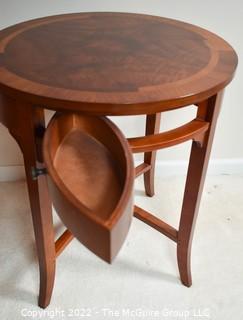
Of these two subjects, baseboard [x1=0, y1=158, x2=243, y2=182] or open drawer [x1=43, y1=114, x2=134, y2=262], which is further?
baseboard [x1=0, y1=158, x2=243, y2=182]

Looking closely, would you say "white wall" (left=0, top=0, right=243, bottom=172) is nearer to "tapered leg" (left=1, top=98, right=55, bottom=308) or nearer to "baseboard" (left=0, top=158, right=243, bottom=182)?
"baseboard" (left=0, top=158, right=243, bottom=182)

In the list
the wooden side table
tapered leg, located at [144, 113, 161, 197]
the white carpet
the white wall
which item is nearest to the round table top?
the wooden side table

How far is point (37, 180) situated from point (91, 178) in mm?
193

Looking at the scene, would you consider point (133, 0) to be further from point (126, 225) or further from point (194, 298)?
point (194, 298)

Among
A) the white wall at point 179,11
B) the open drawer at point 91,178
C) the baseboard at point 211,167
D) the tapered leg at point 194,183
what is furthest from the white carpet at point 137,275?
the open drawer at point 91,178

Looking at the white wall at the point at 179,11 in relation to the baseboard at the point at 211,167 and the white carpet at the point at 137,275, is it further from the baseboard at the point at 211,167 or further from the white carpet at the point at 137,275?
the white carpet at the point at 137,275

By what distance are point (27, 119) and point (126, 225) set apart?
0.94 ft

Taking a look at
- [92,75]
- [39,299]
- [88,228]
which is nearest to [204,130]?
[92,75]

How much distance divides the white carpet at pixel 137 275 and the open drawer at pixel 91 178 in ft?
1.74

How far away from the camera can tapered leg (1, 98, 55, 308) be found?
0.58m

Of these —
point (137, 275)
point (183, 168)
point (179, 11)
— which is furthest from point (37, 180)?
point (183, 168)

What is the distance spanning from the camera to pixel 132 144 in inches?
23.6

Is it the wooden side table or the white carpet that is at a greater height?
the wooden side table

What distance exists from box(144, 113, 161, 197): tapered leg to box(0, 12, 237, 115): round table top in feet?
1.00
